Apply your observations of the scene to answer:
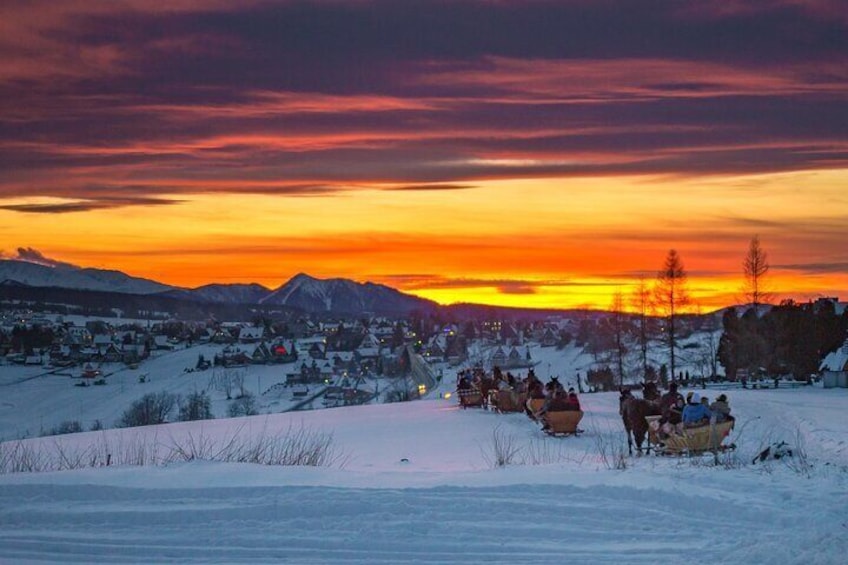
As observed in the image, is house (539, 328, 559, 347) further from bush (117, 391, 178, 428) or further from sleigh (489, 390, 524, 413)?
sleigh (489, 390, 524, 413)

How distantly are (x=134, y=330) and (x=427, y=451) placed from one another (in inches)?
6766

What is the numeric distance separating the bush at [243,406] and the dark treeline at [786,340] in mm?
32676

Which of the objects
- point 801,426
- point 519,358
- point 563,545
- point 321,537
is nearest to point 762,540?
point 563,545

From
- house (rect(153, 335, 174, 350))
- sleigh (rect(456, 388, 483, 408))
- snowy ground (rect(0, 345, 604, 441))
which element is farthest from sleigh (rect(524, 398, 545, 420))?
house (rect(153, 335, 174, 350))

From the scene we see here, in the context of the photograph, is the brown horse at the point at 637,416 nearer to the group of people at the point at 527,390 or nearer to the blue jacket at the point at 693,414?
the blue jacket at the point at 693,414

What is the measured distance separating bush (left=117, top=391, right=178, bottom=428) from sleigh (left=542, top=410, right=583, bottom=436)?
3329 centimetres

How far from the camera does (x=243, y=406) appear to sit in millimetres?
73000

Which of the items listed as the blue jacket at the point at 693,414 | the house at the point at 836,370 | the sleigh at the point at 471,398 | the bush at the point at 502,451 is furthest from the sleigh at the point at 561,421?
the house at the point at 836,370

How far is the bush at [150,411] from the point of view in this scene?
5671 centimetres

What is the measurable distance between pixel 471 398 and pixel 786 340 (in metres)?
35.5

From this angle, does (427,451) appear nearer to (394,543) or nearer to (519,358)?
(394,543)

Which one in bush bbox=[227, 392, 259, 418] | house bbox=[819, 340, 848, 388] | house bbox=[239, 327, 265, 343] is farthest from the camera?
house bbox=[239, 327, 265, 343]

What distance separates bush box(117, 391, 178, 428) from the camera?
56.7 m

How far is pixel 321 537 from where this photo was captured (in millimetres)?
10516
